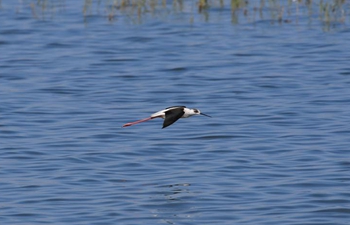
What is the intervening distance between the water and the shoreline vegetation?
0.89 ft

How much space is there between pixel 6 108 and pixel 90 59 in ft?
11.8

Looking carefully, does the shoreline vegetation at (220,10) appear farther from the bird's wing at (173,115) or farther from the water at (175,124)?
the bird's wing at (173,115)

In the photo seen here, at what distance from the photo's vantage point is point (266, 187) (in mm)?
9711

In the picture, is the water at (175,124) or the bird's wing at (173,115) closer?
the water at (175,124)

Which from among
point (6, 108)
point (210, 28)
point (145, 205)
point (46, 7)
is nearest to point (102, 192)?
point (145, 205)

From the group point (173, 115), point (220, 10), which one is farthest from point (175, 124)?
point (220, 10)

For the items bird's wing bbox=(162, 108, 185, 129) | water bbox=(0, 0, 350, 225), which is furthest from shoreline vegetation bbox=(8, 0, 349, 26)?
bird's wing bbox=(162, 108, 185, 129)

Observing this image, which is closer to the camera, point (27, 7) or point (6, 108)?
point (6, 108)

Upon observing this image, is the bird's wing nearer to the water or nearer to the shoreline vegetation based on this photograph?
the water

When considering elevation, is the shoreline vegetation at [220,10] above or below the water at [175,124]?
above

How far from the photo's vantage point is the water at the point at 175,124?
9.27m

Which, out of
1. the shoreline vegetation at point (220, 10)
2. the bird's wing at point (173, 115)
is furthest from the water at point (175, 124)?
the bird's wing at point (173, 115)

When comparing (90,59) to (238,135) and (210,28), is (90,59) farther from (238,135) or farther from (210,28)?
(238,135)

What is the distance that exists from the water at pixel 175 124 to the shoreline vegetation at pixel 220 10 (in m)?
0.27
